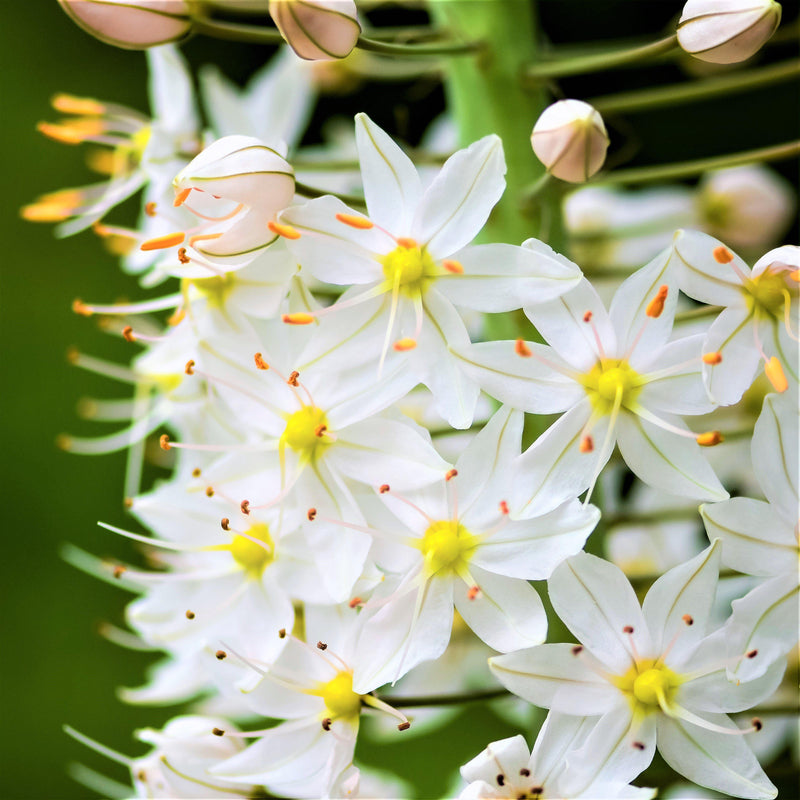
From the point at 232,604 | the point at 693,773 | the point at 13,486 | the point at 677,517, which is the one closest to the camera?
the point at 693,773

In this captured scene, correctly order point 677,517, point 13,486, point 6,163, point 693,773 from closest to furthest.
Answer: point 693,773 → point 677,517 → point 13,486 → point 6,163

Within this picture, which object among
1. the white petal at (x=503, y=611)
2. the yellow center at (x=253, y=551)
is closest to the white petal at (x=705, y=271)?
the white petal at (x=503, y=611)

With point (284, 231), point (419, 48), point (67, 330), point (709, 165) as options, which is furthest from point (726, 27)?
point (67, 330)

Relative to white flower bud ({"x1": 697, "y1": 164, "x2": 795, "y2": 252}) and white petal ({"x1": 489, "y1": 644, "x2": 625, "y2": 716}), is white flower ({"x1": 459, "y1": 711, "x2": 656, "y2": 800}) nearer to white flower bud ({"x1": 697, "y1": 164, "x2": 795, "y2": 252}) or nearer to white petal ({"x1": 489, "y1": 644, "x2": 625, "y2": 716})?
white petal ({"x1": 489, "y1": 644, "x2": 625, "y2": 716})

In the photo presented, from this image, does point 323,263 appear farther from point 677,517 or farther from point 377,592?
point 677,517

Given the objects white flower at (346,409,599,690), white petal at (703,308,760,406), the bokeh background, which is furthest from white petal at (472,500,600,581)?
the bokeh background

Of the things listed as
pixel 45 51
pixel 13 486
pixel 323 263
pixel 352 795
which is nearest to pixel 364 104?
pixel 45 51

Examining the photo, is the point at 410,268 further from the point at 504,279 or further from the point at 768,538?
the point at 768,538

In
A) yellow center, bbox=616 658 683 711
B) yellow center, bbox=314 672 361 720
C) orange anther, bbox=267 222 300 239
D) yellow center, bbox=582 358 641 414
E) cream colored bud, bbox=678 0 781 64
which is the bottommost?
yellow center, bbox=314 672 361 720
